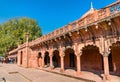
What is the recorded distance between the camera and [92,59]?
619 inches

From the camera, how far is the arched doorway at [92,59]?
Answer: 1480cm

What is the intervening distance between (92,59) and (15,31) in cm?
3202

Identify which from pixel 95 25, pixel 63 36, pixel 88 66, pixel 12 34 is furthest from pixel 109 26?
pixel 12 34

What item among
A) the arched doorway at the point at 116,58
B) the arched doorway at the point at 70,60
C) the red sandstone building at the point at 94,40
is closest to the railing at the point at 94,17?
the red sandstone building at the point at 94,40

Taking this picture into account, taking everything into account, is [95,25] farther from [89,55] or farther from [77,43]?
[89,55]

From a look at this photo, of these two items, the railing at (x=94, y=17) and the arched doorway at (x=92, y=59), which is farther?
the arched doorway at (x=92, y=59)

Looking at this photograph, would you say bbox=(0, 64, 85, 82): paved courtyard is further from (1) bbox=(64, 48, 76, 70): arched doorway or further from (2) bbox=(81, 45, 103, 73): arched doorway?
(1) bbox=(64, 48, 76, 70): arched doorway

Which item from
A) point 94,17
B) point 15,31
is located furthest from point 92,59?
point 15,31

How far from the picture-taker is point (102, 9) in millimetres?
10250

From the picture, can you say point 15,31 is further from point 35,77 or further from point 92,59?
point 92,59

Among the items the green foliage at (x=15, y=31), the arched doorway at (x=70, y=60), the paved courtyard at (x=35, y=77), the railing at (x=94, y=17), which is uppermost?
the green foliage at (x=15, y=31)

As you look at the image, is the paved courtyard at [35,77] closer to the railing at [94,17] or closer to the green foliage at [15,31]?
the railing at [94,17]

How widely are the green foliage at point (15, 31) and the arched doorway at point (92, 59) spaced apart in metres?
27.6

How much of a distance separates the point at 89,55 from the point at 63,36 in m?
3.88
